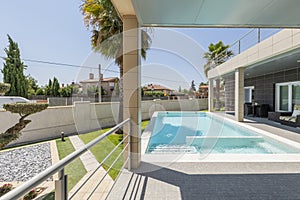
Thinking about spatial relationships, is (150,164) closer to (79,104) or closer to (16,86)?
(79,104)

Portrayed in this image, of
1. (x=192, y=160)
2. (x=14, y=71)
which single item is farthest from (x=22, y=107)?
(x=14, y=71)

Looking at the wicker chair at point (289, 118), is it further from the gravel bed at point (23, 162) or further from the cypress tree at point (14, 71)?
the cypress tree at point (14, 71)

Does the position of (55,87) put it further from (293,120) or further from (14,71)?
(293,120)

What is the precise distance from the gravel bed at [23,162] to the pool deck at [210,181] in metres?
3.11

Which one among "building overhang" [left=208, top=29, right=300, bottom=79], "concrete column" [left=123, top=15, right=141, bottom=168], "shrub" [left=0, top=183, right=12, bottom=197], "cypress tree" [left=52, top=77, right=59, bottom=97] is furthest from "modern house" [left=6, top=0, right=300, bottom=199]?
"cypress tree" [left=52, top=77, right=59, bottom=97]

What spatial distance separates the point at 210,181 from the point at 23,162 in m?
5.26

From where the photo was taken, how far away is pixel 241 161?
10.9 ft

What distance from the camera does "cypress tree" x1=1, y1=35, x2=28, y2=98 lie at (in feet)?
52.7

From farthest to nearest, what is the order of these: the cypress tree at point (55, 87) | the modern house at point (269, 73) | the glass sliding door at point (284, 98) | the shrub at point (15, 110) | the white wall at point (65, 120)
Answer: the cypress tree at point (55, 87) < the glass sliding door at point (284, 98) < the white wall at point (65, 120) < the modern house at point (269, 73) < the shrub at point (15, 110)

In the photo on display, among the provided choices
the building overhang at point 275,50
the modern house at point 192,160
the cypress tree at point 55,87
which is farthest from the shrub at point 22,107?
the cypress tree at point 55,87

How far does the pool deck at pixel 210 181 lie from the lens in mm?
2246

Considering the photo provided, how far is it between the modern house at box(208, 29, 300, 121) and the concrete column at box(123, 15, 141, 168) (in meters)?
4.77

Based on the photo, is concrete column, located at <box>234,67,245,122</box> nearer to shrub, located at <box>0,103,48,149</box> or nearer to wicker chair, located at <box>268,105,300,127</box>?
wicker chair, located at <box>268,105,300,127</box>

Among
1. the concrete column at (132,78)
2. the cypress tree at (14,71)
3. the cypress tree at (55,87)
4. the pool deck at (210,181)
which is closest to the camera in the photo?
the pool deck at (210,181)
